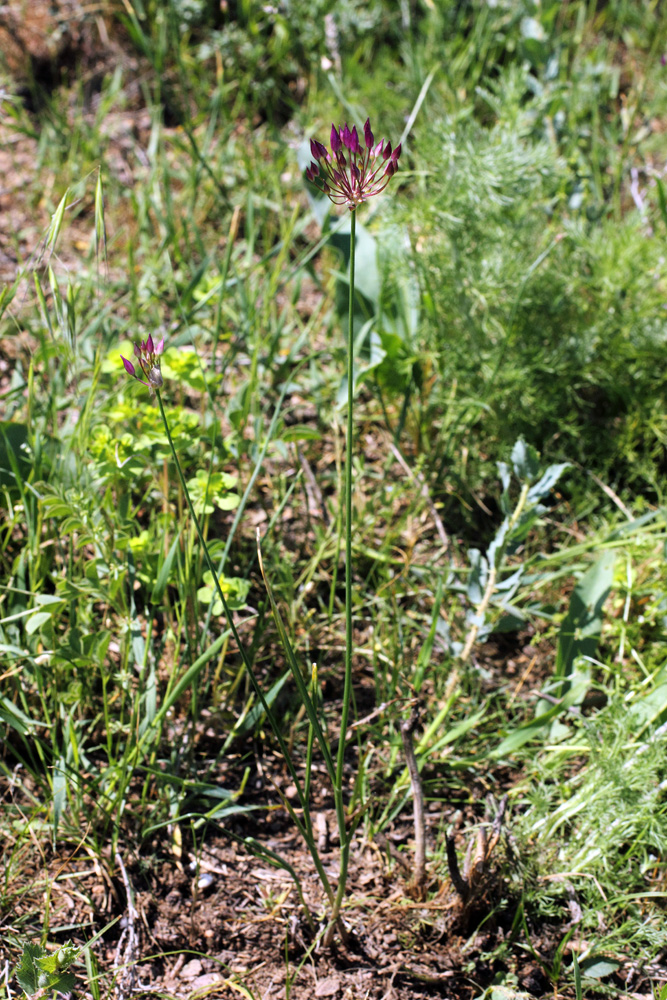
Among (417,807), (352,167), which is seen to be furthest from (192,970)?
(352,167)

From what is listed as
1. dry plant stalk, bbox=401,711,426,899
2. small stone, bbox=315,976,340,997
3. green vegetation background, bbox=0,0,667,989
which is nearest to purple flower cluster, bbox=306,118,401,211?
green vegetation background, bbox=0,0,667,989

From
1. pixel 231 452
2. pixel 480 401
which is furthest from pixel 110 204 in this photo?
pixel 480 401

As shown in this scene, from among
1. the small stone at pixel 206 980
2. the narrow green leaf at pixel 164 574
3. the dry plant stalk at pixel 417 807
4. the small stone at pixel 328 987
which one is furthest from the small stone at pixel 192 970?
the narrow green leaf at pixel 164 574

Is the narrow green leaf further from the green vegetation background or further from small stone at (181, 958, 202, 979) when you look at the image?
small stone at (181, 958, 202, 979)

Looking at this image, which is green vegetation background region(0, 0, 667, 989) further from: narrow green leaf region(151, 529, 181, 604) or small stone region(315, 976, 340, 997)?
small stone region(315, 976, 340, 997)

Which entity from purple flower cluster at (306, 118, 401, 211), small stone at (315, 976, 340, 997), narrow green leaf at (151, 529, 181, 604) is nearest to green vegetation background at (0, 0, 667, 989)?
narrow green leaf at (151, 529, 181, 604)

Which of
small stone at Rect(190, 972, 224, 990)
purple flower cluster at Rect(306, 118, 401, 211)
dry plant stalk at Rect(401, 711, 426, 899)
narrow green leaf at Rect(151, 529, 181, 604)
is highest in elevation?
purple flower cluster at Rect(306, 118, 401, 211)

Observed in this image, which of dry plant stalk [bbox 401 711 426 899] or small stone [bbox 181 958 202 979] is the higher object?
dry plant stalk [bbox 401 711 426 899]

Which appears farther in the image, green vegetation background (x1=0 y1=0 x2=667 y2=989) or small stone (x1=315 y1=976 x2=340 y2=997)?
green vegetation background (x1=0 y1=0 x2=667 y2=989)

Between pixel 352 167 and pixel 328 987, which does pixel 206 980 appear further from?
pixel 352 167

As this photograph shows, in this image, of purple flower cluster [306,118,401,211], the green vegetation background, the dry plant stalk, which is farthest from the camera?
the green vegetation background

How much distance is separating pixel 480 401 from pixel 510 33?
1.91 m

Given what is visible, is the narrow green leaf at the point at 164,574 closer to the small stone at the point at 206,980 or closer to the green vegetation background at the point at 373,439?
the green vegetation background at the point at 373,439

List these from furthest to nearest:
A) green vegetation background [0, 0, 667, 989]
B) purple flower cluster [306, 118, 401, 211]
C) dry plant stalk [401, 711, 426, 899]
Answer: green vegetation background [0, 0, 667, 989] < dry plant stalk [401, 711, 426, 899] < purple flower cluster [306, 118, 401, 211]
